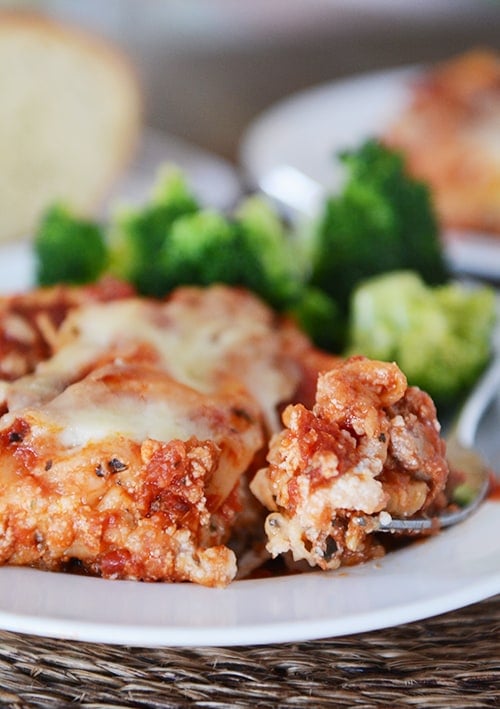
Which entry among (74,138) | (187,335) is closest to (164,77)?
(74,138)

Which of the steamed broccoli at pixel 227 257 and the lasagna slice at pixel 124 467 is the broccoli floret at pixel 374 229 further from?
the lasagna slice at pixel 124 467

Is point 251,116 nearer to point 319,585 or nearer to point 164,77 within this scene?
point 164,77

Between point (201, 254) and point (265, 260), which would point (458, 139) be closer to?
point (265, 260)

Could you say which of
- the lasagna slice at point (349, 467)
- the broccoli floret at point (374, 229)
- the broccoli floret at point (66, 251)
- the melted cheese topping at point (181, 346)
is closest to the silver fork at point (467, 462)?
the lasagna slice at point (349, 467)

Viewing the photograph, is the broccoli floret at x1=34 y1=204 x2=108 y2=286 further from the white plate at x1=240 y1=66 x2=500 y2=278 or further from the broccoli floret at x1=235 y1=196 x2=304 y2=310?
the white plate at x1=240 y1=66 x2=500 y2=278

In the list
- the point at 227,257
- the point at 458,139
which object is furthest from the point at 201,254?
the point at 458,139

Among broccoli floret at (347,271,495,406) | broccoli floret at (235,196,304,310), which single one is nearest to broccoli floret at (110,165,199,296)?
broccoli floret at (235,196,304,310)
